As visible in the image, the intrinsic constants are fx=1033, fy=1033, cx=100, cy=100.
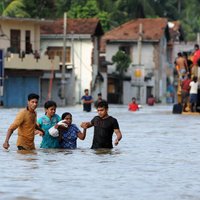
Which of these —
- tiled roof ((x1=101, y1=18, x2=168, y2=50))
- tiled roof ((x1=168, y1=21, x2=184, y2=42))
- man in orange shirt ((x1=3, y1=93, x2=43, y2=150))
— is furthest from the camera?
tiled roof ((x1=168, y1=21, x2=184, y2=42))

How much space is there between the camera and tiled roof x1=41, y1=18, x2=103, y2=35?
73.6 m

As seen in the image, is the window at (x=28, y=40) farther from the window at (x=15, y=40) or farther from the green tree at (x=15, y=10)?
the green tree at (x=15, y=10)

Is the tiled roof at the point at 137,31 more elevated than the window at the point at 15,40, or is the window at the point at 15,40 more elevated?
the tiled roof at the point at 137,31

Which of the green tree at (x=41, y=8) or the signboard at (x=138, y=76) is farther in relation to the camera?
the signboard at (x=138, y=76)

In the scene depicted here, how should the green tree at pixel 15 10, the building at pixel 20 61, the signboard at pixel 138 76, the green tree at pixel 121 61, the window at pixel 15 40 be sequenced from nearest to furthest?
the building at pixel 20 61 → the window at pixel 15 40 → the green tree at pixel 15 10 → the green tree at pixel 121 61 → the signboard at pixel 138 76

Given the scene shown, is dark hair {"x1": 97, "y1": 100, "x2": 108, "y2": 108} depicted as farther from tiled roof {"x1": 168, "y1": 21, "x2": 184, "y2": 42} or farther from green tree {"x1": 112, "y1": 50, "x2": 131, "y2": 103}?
tiled roof {"x1": 168, "y1": 21, "x2": 184, "y2": 42}

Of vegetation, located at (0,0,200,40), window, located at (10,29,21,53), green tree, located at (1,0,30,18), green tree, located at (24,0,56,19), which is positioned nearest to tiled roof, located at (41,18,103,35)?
green tree, located at (1,0,30,18)

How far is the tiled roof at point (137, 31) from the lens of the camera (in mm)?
85062

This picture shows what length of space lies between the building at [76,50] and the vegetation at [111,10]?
3325mm

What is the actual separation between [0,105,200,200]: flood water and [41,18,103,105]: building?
4929cm

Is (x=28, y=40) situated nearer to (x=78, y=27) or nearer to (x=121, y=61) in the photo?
(x=78, y=27)

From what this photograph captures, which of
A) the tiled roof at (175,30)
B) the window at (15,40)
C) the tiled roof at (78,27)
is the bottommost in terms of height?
the window at (15,40)

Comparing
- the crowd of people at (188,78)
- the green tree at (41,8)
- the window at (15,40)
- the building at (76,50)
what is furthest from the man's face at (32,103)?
the green tree at (41,8)

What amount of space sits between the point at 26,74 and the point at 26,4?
14675 mm
